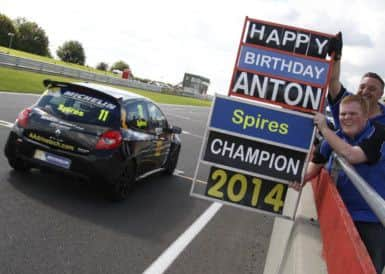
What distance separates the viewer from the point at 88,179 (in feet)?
24.2

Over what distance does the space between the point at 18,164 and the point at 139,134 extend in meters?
1.91

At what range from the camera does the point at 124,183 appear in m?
7.82

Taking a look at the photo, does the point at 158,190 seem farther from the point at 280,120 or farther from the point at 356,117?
the point at 356,117

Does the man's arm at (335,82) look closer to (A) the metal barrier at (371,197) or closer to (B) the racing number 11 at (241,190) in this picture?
(B) the racing number 11 at (241,190)

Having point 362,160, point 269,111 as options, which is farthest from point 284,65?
point 362,160

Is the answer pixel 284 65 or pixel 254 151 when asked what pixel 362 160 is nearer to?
pixel 254 151

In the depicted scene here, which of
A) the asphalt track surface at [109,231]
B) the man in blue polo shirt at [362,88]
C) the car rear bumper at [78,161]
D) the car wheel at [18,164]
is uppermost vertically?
the man in blue polo shirt at [362,88]

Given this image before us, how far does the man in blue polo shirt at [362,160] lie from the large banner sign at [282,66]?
28.5 inches

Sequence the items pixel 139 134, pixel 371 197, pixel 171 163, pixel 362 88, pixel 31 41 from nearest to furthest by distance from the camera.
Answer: pixel 371 197 → pixel 362 88 → pixel 139 134 → pixel 171 163 → pixel 31 41

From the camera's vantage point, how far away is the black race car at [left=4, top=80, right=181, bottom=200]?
7.30 metres

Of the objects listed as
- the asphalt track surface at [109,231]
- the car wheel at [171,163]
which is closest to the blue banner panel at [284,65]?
the asphalt track surface at [109,231]

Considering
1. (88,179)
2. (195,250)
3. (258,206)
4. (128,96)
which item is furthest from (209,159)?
(128,96)

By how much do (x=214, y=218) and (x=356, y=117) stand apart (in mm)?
4297

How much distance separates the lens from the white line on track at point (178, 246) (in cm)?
539
